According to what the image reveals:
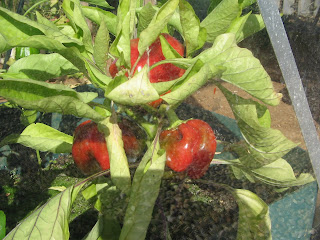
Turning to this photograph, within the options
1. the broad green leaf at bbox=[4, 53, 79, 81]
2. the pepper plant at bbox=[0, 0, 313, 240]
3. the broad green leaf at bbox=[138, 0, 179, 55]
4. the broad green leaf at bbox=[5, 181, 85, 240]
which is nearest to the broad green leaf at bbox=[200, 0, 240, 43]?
the pepper plant at bbox=[0, 0, 313, 240]

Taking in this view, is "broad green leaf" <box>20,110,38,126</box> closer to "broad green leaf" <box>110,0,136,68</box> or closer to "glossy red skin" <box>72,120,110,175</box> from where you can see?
"glossy red skin" <box>72,120,110,175</box>

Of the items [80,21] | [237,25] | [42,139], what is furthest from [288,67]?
[42,139]

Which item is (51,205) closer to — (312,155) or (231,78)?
(231,78)

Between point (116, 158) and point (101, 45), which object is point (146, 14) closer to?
point (101, 45)

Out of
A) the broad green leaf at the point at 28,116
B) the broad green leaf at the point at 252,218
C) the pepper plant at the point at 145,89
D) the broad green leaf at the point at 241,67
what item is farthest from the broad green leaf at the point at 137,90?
the broad green leaf at the point at 28,116

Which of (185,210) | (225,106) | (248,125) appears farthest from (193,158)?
(225,106)

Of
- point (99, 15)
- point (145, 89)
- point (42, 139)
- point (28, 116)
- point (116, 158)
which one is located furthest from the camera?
point (28, 116)

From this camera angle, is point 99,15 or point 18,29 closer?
point 18,29
